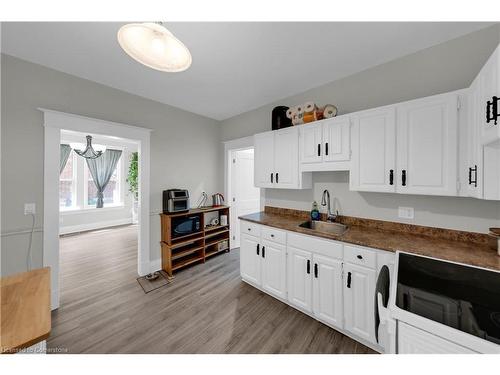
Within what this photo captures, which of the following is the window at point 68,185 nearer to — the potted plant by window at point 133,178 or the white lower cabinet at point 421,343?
the potted plant by window at point 133,178

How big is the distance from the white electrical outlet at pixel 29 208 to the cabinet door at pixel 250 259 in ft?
→ 7.53

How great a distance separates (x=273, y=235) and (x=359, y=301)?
38.7 inches

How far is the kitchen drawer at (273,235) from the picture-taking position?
2129 millimetres

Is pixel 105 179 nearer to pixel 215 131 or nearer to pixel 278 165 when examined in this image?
pixel 215 131

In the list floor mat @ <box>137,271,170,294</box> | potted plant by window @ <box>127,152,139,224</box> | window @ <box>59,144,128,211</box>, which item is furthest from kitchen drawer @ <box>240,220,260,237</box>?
window @ <box>59,144,128,211</box>

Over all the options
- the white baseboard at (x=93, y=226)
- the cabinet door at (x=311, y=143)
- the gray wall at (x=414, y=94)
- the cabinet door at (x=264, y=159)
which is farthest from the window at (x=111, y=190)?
the cabinet door at (x=311, y=143)

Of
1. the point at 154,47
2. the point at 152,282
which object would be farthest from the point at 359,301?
the point at 152,282

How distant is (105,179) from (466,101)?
7.13 m

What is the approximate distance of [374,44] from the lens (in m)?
1.74

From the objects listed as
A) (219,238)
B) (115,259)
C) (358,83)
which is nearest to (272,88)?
(358,83)

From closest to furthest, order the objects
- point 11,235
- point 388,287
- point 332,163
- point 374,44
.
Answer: point 388,287
point 374,44
point 11,235
point 332,163

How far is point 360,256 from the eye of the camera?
1.58 metres

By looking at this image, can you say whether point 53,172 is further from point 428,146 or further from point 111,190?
point 111,190

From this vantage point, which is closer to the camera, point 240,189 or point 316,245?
point 316,245
